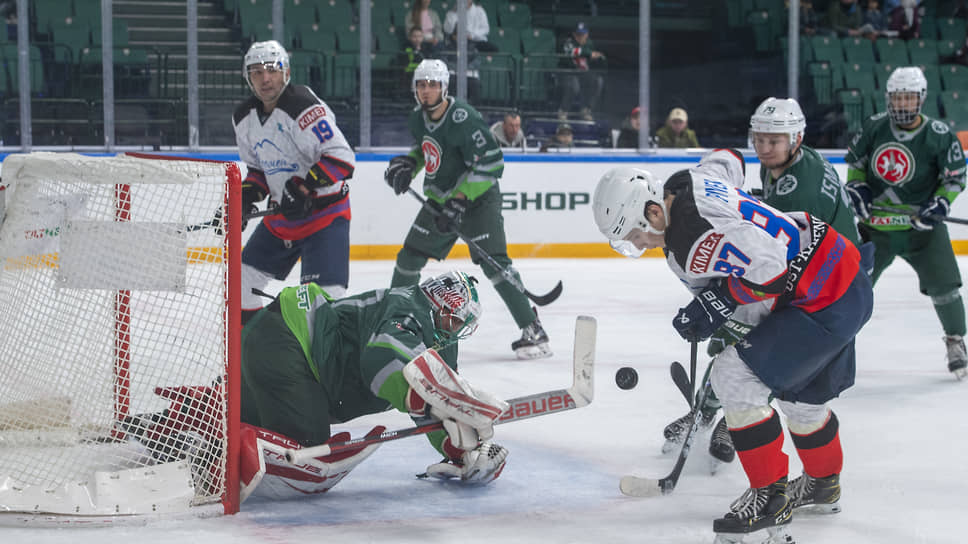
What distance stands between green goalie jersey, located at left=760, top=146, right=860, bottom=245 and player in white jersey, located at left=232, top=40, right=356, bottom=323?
1329mm

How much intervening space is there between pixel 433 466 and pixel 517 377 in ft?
4.22

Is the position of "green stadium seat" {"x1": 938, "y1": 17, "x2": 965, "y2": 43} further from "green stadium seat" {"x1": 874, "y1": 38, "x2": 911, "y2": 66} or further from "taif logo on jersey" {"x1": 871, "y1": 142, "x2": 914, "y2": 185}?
"taif logo on jersey" {"x1": 871, "y1": 142, "x2": 914, "y2": 185}

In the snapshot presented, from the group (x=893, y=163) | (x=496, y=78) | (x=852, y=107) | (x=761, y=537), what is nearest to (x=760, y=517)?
(x=761, y=537)

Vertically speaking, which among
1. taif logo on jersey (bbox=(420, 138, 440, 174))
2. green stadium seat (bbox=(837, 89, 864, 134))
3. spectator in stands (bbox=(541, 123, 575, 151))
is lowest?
taif logo on jersey (bbox=(420, 138, 440, 174))

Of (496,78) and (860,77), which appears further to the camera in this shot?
(860,77)

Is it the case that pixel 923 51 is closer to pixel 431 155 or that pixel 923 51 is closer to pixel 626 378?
pixel 431 155

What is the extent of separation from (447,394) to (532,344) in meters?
1.98

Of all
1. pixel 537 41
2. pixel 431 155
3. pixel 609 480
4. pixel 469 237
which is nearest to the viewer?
pixel 609 480

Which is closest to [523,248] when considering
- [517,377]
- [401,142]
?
[401,142]

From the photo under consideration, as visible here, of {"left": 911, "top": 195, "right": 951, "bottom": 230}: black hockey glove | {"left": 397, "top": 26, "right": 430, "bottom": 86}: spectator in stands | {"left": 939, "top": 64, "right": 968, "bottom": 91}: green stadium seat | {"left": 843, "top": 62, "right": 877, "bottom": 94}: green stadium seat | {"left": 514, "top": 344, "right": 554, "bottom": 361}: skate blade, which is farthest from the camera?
{"left": 939, "top": 64, "right": 968, "bottom": 91}: green stadium seat

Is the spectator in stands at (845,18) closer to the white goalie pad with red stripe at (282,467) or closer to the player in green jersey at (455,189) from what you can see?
the player in green jersey at (455,189)

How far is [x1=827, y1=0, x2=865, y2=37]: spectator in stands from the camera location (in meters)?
8.88

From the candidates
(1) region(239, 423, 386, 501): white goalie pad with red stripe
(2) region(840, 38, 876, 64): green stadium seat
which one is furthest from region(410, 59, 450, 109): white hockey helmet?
(2) region(840, 38, 876, 64): green stadium seat

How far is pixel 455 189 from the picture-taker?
437cm
